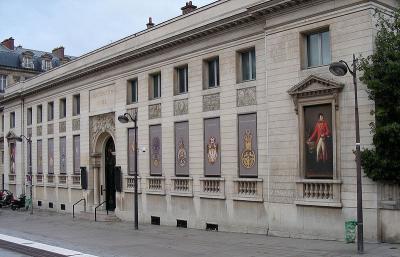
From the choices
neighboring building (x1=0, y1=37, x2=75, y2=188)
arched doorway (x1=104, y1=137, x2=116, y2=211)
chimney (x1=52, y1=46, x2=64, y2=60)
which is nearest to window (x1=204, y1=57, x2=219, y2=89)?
arched doorway (x1=104, y1=137, x2=116, y2=211)

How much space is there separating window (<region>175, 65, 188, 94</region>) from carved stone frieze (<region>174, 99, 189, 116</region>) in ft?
1.85

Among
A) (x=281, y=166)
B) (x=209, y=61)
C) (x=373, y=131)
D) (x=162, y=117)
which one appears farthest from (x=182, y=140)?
(x=373, y=131)

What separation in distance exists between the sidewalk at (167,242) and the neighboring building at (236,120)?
3.77 feet

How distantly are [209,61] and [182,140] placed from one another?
402 cm

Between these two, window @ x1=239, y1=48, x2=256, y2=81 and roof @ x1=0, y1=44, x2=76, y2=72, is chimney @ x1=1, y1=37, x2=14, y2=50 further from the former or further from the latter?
window @ x1=239, y1=48, x2=256, y2=81

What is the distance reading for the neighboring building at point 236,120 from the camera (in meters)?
19.4

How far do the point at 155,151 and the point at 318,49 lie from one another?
11.4 metres

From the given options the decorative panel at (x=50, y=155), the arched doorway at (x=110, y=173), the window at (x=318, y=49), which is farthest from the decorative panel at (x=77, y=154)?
the window at (x=318, y=49)

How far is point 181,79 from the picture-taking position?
2777 cm

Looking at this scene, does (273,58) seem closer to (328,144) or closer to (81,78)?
(328,144)

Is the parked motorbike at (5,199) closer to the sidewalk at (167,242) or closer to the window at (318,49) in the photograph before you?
the sidewalk at (167,242)

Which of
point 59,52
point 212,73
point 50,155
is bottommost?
point 50,155

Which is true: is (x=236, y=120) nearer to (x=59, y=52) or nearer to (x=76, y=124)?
(x=76, y=124)

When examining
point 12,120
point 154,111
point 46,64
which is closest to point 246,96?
point 154,111
